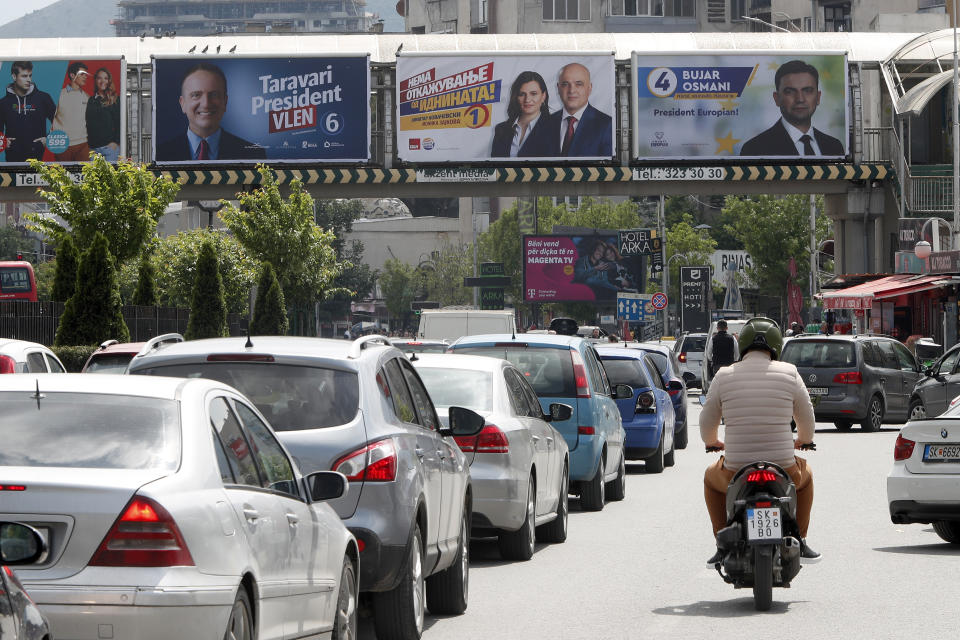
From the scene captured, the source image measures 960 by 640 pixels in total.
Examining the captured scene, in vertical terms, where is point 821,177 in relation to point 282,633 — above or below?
above

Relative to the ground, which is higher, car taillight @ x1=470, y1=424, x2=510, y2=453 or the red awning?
the red awning

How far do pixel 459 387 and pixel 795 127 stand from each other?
3749 centimetres

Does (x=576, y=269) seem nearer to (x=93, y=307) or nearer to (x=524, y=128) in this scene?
(x=524, y=128)

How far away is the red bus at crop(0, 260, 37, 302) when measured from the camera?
176 feet

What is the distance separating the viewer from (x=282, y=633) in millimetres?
6379

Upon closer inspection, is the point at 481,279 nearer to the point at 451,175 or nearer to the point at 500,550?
the point at 451,175

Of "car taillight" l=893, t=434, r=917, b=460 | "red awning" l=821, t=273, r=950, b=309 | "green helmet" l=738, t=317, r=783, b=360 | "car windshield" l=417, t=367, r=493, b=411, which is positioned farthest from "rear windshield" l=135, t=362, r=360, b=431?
"red awning" l=821, t=273, r=950, b=309

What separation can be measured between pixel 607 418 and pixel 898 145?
34669 millimetres

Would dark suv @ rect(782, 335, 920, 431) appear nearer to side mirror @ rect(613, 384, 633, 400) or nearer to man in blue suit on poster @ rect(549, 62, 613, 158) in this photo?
side mirror @ rect(613, 384, 633, 400)

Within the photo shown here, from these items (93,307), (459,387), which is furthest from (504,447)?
(93,307)

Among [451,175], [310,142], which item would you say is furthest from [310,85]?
[451,175]

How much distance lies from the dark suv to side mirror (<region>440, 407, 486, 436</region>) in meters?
19.0

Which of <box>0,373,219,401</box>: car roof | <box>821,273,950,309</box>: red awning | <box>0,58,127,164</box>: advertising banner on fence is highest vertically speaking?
<box>0,58,127,164</box>: advertising banner on fence

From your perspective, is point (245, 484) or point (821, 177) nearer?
point (245, 484)
